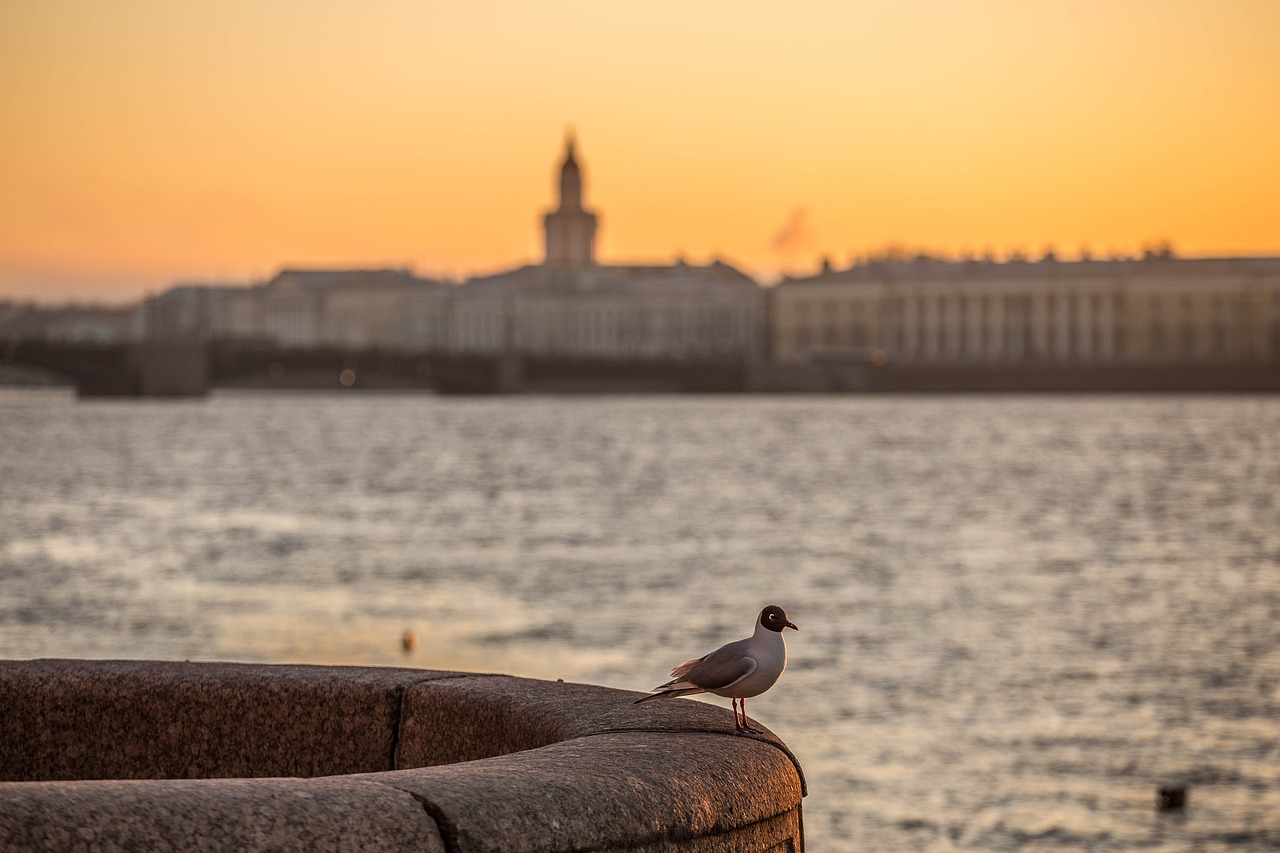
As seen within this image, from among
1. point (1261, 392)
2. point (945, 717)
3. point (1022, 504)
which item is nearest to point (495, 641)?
point (945, 717)

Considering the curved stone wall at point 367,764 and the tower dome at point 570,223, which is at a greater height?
the tower dome at point 570,223

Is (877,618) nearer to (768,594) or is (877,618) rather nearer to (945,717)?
(768,594)

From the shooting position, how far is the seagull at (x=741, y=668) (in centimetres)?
254

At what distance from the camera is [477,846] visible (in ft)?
5.98

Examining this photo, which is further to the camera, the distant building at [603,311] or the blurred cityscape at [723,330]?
the distant building at [603,311]

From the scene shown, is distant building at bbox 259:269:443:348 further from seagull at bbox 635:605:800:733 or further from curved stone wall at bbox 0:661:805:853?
seagull at bbox 635:605:800:733

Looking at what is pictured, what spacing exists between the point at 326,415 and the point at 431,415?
4197mm

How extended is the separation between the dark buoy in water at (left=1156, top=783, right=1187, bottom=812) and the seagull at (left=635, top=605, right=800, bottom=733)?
10.1 meters

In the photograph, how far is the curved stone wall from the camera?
67.3 inches

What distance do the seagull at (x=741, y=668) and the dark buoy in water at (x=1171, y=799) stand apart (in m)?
10.1

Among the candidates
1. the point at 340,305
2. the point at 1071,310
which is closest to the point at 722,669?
the point at 1071,310

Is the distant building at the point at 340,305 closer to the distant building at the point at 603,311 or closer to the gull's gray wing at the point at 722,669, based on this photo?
the distant building at the point at 603,311

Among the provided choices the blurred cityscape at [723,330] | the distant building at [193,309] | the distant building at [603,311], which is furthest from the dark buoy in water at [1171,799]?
the distant building at [193,309]

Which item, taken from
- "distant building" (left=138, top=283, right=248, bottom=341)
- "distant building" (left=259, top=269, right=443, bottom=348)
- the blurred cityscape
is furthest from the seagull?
"distant building" (left=138, top=283, right=248, bottom=341)
